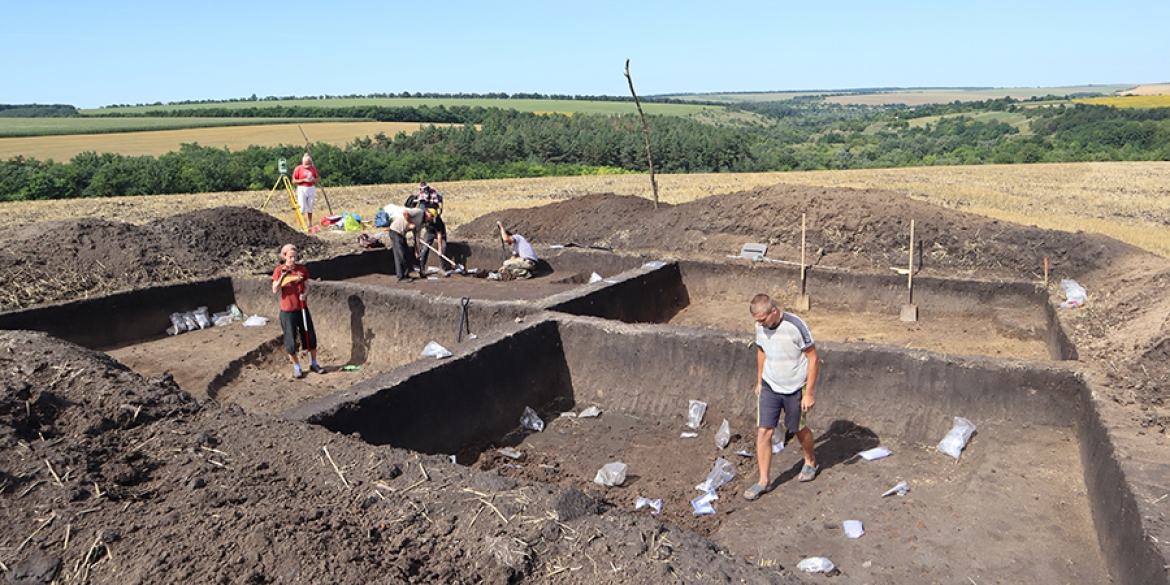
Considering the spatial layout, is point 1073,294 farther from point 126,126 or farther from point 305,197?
point 126,126

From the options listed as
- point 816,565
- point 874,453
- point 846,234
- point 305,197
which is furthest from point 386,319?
point 305,197

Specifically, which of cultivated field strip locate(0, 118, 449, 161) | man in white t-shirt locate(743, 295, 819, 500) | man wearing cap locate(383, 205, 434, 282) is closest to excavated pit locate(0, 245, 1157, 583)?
man in white t-shirt locate(743, 295, 819, 500)

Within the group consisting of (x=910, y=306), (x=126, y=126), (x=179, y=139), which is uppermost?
(x=126, y=126)

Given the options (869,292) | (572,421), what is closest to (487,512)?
(572,421)

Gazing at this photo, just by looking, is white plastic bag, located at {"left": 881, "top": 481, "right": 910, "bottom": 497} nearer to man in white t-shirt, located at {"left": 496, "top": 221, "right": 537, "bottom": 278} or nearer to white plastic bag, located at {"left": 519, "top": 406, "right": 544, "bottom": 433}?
white plastic bag, located at {"left": 519, "top": 406, "right": 544, "bottom": 433}

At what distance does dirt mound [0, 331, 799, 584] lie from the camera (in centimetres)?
318

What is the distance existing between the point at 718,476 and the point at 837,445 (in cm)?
117

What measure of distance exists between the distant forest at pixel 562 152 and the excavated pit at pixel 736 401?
817 inches

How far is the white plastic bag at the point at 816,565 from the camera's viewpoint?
13.9ft

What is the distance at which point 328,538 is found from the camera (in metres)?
3.40

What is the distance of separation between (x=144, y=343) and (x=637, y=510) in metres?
7.30

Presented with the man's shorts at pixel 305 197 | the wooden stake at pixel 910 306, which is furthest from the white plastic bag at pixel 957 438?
the man's shorts at pixel 305 197

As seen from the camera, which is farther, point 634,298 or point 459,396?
point 634,298

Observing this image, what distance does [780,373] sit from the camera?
16.4ft
